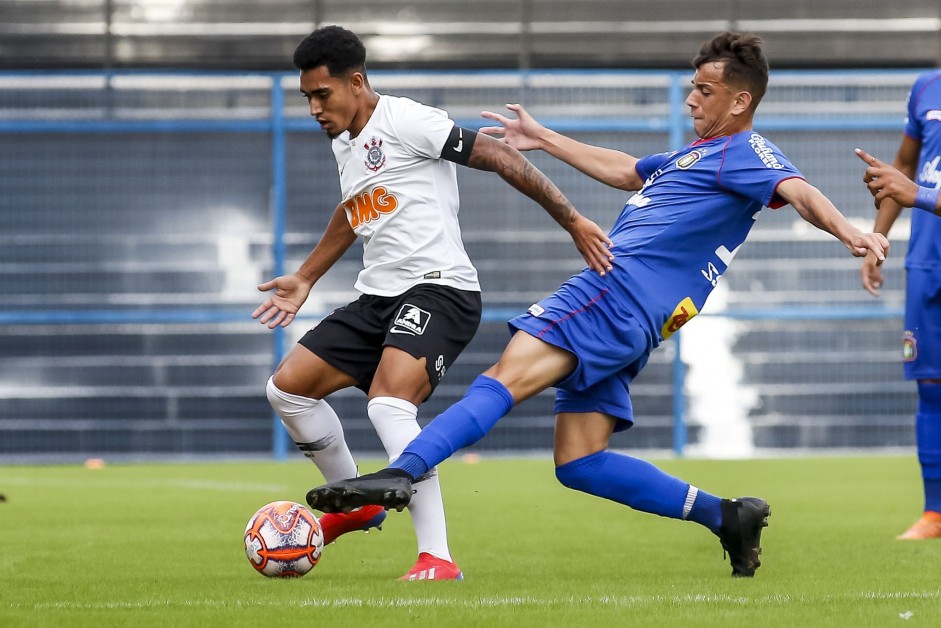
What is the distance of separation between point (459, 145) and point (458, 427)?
1036 mm

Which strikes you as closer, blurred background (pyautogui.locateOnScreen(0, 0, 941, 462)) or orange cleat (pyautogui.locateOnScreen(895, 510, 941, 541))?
orange cleat (pyautogui.locateOnScreen(895, 510, 941, 541))

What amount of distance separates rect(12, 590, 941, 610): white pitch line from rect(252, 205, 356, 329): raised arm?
4.77 ft

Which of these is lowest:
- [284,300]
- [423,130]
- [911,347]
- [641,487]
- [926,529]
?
[926,529]

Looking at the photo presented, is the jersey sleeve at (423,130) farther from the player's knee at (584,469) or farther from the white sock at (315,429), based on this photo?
the player's knee at (584,469)

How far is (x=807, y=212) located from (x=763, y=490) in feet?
16.5

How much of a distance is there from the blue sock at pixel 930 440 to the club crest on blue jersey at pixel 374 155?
262 cm

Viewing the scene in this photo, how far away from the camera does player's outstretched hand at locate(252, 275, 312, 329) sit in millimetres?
5395

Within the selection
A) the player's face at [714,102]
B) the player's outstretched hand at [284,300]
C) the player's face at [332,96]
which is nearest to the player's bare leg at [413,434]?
the player's outstretched hand at [284,300]

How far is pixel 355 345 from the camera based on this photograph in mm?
5082

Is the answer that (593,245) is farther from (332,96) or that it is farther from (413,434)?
(332,96)

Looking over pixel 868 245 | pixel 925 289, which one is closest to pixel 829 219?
pixel 868 245

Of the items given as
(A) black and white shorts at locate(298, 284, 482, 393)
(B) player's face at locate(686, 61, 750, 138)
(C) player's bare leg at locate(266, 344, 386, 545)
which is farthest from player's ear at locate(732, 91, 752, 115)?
(C) player's bare leg at locate(266, 344, 386, 545)

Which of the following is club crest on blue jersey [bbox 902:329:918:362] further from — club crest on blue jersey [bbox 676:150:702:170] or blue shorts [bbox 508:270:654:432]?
blue shorts [bbox 508:270:654:432]

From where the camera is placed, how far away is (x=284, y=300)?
545cm
